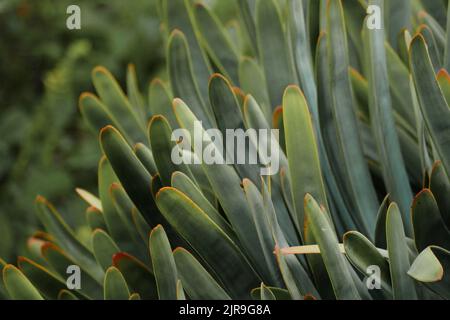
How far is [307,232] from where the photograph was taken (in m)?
0.79

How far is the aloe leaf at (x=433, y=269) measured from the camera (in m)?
0.69

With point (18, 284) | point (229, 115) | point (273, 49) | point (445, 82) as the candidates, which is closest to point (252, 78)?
point (273, 49)

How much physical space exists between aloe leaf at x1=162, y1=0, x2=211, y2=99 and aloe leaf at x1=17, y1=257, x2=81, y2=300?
326 millimetres

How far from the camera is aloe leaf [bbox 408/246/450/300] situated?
0.69 metres

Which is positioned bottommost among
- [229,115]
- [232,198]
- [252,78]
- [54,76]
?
[232,198]

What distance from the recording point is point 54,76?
7.08 ft

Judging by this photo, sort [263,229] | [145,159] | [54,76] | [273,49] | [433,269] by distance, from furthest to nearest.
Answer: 1. [54,76]
2. [273,49]
3. [145,159]
4. [263,229]
5. [433,269]

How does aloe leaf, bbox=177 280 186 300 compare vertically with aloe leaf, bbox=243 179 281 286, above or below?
below

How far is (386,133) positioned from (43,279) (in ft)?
1.53

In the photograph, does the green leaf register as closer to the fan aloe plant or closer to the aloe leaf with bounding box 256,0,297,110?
the fan aloe plant

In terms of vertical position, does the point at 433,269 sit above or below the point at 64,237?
below

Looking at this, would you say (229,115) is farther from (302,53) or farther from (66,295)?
(66,295)

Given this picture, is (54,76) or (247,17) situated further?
(54,76)

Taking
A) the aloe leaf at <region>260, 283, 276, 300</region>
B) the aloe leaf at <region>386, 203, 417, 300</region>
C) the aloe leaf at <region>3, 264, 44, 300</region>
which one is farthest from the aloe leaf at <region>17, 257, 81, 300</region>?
the aloe leaf at <region>386, 203, 417, 300</region>
